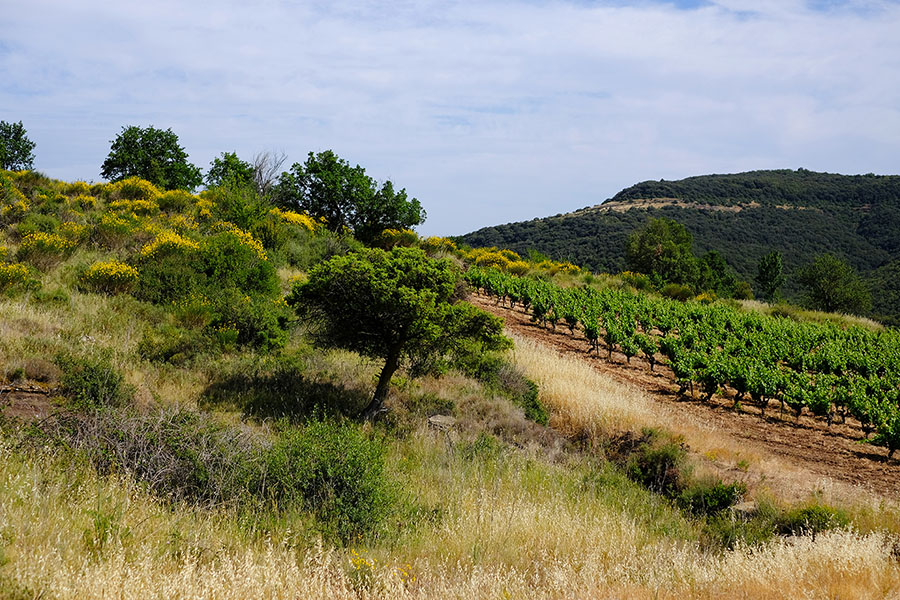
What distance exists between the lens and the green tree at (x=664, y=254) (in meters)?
55.0

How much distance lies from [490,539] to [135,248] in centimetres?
1569

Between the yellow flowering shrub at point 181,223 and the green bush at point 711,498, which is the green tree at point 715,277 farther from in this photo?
the green bush at point 711,498

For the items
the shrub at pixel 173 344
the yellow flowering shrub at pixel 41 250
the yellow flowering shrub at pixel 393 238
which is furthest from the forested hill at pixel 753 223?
the shrub at pixel 173 344

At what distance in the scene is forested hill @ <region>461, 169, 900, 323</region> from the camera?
79.8 meters

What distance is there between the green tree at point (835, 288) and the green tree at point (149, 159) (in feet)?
174

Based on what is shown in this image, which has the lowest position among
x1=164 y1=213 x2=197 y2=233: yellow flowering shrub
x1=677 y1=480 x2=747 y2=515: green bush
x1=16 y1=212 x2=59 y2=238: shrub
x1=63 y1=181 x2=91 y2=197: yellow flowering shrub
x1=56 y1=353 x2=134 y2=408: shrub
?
x1=677 y1=480 x2=747 y2=515: green bush

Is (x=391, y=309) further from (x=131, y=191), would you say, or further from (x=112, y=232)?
(x=131, y=191)

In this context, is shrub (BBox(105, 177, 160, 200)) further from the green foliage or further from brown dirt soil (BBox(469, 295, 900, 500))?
brown dirt soil (BBox(469, 295, 900, 500))

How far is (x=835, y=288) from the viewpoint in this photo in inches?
1972

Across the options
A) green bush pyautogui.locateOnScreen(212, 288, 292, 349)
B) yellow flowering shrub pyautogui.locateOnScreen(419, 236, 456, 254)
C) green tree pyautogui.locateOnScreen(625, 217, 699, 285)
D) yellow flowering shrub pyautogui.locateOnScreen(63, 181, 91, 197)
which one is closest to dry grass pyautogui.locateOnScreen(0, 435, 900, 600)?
green bush pyautogui.locateOnScreen(212, 288, 292, 349)

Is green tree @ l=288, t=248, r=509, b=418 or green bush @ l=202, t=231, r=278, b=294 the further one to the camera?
green bush @ l=202, t=231, r=278, b=294

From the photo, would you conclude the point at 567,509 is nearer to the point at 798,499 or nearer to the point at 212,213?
the point at 798,499

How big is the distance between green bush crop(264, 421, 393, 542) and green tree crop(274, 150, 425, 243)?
79.8 feet

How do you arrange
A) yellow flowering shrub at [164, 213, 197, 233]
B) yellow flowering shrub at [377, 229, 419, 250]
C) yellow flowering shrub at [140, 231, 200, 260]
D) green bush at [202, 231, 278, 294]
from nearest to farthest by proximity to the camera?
green bush at [202, 231, 278, 294], yellow flowering shrub at [140, 231, 200, 260], yellow flowering shrub at [164, 213, 197, 233], yellow flowering shrub at [377, 229, 419, 250]
